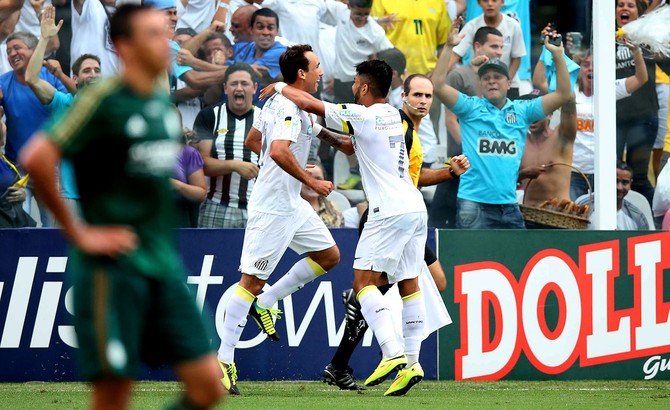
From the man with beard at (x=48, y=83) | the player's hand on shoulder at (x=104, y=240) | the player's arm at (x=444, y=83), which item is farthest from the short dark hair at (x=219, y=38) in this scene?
the player's hand on shoulder at (x=104, y=240)

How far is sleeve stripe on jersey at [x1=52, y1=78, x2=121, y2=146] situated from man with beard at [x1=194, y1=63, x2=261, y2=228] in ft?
23.3

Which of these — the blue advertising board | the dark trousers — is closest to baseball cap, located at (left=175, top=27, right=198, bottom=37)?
the blue advertising board

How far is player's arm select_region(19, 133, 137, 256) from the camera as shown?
370 cm

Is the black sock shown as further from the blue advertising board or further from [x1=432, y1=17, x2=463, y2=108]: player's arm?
[x1=432, y1=17, x2=463, y2=108]: player's arm

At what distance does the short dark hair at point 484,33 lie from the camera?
1162 centimetres

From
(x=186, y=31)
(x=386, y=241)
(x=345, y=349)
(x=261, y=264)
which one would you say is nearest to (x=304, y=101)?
(x=386, y=241)

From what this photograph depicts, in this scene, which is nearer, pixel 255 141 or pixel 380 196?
pixel 380 196

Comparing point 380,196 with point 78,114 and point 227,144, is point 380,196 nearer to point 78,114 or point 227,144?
point 227,144

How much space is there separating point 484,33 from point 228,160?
2997mm

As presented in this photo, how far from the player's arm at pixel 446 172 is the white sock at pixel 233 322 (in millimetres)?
1665

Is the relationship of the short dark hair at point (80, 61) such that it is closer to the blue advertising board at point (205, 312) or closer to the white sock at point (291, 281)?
the blue advertising board at point (205, 312)

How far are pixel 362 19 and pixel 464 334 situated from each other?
11.6 ft

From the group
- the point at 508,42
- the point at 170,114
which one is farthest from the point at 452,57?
the point at 170,114

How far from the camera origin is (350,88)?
37.2ft
